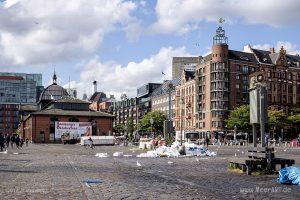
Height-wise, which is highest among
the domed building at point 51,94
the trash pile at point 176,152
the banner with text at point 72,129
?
the domed building at point 51,94

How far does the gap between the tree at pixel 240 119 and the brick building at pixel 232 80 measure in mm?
9107

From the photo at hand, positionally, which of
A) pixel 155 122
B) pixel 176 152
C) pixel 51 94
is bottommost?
pixel 176 152

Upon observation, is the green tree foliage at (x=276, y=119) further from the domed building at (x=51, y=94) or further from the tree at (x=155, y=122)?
the domed building at (x=51, y=94)

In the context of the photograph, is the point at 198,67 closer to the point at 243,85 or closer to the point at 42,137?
the point at 243,85

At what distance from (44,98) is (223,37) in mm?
55307

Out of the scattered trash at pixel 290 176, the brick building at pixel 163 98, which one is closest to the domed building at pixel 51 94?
the brick building at pixel 163 98

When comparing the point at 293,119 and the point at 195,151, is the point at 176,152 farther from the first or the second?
the point at 293,119

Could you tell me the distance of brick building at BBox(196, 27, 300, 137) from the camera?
124000 mm

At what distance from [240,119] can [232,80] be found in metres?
17.6

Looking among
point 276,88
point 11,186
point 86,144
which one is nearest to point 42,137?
point 86,144

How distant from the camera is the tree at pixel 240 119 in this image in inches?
4326

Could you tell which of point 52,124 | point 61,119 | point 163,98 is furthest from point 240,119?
point 163,98

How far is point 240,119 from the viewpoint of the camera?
110m

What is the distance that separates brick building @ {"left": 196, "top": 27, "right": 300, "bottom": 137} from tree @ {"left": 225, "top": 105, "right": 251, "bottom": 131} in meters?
9.11
